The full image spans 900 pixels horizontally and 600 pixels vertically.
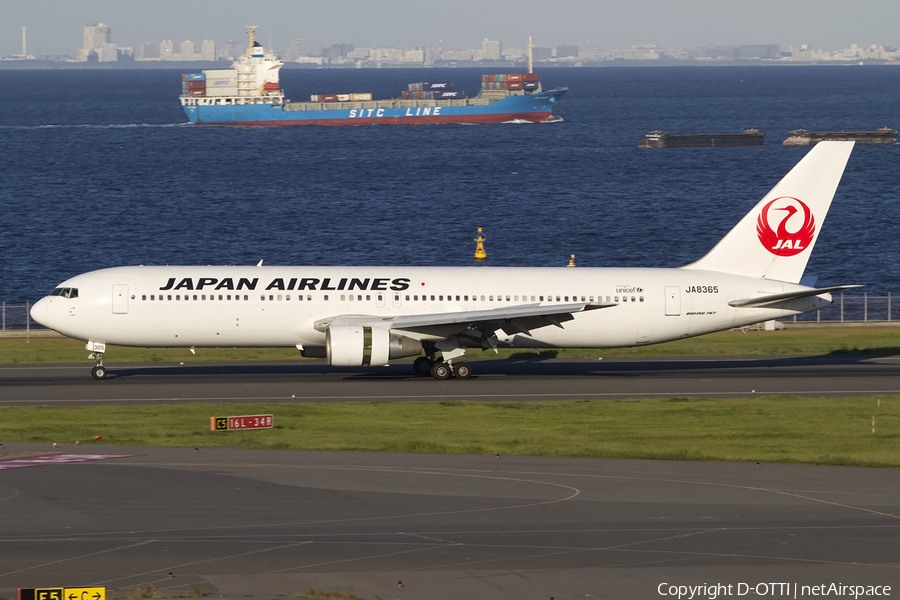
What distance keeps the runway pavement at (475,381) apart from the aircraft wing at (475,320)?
2.17m

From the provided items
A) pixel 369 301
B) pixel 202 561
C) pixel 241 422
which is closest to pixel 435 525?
pixel 202 561

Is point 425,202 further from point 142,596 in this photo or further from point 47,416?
point 142,596

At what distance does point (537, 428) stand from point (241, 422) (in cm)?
909

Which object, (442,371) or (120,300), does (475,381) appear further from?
(120,300)

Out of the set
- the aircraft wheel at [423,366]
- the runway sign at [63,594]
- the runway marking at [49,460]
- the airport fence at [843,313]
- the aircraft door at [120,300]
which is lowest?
the runway marking at [49,460]

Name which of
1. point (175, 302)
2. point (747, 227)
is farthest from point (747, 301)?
point (175, 302)

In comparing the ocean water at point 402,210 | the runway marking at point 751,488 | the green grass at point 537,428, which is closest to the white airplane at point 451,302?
the green grass at point 537,428

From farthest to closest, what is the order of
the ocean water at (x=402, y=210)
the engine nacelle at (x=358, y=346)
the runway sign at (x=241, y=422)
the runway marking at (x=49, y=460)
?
the ocean water at (x=402, y=210) → the engine nacelle at (x=358, y=346) → the runway sign at (x=241, y=422) → the runway marking at (x=49, y=460)

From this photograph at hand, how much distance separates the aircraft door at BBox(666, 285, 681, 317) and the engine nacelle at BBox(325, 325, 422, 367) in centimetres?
1147

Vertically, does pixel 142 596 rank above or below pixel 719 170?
below

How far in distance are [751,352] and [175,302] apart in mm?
27216

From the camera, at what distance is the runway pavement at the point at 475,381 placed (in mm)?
42031

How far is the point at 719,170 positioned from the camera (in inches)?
7028

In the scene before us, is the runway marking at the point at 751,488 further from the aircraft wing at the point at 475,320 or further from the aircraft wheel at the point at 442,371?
the aircraft wheel at the point at 442,371
